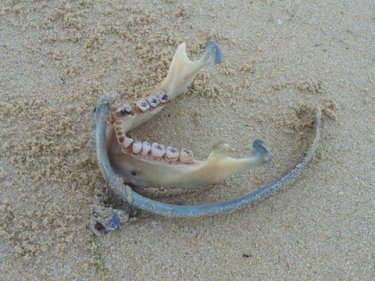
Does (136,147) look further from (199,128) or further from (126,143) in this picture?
(199,128)

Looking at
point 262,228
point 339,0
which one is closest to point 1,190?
point 262,228

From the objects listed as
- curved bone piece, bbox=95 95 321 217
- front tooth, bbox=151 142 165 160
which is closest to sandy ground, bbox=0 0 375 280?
curved bone piece, bbox=95 95 321 217

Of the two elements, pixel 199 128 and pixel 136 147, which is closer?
pixel 136 147

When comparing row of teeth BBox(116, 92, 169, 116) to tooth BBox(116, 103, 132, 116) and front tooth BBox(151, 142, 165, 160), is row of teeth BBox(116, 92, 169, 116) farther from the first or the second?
front tooth BBox(151, 142, 165, 160)

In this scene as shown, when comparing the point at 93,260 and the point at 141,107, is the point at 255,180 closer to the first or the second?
the point at 141,107

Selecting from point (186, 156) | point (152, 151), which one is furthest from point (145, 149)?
point (186, 156)

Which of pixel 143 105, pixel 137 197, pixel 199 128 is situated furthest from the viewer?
pixel 199 128

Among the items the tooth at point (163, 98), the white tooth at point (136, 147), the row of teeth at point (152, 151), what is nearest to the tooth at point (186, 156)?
the row of teeth at point (152, 151)
